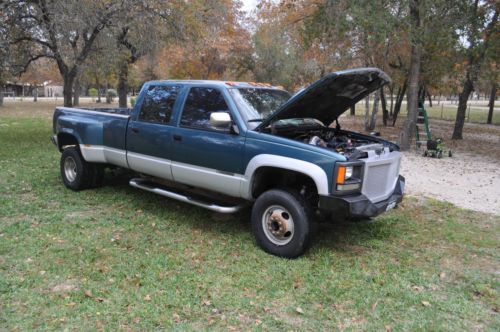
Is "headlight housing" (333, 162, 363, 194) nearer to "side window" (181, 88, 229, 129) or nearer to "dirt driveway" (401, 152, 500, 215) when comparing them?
"side window" (181, 88, 229, 129)

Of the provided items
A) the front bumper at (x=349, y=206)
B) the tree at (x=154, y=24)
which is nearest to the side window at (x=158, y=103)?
the front bumper at (x=349, y=206)

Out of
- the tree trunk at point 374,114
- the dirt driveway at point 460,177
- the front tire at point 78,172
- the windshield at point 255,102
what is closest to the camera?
the windshield at point 255,102

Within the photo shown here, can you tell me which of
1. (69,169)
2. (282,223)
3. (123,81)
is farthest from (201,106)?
(123,81)

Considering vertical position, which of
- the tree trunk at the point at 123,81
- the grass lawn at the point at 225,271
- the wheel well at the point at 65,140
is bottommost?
the grass lawn at the point at 225,271

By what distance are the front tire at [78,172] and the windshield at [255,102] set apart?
3.26 metres

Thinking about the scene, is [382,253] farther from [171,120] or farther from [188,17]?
[188,17]

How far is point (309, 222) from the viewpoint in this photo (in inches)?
186

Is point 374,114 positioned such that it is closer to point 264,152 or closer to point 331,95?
point 331,95

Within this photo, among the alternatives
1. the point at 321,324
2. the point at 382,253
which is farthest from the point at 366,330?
the point at 382,253

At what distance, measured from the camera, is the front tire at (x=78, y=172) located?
291 inches

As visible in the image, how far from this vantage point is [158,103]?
6.30 meters

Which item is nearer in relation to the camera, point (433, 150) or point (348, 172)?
point (348, 172)

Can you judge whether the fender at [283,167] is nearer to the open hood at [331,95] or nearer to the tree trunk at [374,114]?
the open hood at [331,95]

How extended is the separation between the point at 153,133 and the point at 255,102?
60.1 inches
